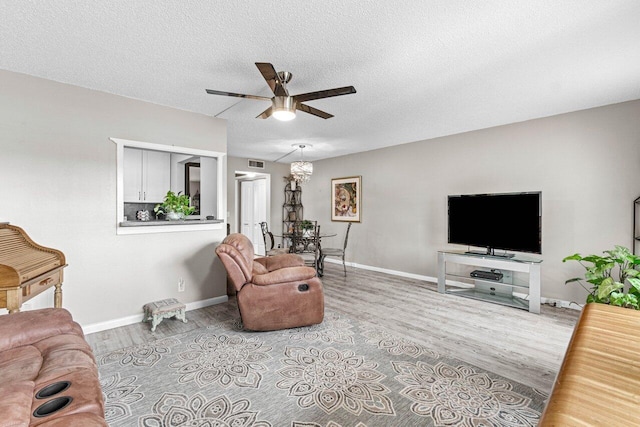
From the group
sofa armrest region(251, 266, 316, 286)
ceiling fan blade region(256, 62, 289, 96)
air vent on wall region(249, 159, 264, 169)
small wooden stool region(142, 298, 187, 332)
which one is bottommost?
small wooden stool region(142, 298, 187, 332)

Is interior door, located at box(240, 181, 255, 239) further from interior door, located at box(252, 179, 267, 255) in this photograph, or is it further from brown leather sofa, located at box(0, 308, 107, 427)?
brown leather sofa, located at box(0, 308, 107, 427)

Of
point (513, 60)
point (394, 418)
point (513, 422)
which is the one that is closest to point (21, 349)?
point (394, 418)

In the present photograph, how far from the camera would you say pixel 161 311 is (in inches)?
121

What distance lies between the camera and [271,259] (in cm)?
399


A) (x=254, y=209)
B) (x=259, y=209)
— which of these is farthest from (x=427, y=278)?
(x=254, y=209)

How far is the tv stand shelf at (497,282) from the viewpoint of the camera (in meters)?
3.60

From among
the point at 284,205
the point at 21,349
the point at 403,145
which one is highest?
the point at 403,145

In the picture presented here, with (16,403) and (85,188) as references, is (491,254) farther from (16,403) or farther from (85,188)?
(85,188)

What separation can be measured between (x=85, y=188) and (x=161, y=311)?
4.94 feet

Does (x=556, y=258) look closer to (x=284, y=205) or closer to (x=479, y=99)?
(x=479, y=99)

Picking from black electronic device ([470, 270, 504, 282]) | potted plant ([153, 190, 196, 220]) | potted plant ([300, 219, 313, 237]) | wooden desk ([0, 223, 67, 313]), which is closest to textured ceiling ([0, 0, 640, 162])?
potted plant ([153, 190, 196, 220])

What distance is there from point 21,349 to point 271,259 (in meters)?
2.60

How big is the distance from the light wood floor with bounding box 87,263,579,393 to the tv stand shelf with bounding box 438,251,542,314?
17cm

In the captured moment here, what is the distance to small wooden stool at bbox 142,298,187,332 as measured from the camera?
9.96ft
